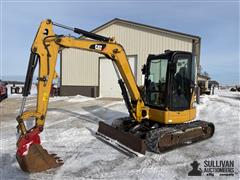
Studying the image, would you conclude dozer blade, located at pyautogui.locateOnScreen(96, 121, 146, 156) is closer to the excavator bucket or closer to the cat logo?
the excavator bucket

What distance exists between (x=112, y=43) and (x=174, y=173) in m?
3.46

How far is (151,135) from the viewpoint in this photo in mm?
6211

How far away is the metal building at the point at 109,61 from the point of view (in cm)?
1744

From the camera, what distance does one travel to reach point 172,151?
646cm

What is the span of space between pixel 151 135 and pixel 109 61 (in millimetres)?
13809

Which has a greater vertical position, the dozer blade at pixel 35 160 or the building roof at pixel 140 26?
the building roof at pixel 140 26

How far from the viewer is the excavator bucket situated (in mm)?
5125

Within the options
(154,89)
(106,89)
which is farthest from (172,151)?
(106,89)

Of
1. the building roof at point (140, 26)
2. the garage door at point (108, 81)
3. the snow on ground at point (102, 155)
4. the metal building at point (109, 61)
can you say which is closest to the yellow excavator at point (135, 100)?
the snow on ground at point (102, 155)

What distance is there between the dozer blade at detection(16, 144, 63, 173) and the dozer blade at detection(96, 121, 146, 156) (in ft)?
6.10

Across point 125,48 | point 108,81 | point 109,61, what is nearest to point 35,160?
point 108,81

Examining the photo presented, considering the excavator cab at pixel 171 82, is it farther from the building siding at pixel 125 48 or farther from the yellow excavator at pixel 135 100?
the building siding at pixel 125 48

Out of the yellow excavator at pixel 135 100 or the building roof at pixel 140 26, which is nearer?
the yellow excavator at pixel 135 100

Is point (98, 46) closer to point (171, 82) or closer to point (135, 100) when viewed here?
point (135, 100)
